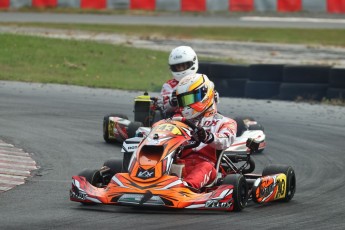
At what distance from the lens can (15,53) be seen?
21.7 meters

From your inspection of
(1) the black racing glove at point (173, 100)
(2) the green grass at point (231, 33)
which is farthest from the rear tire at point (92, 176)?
(2) the green grass at point (231, 33)

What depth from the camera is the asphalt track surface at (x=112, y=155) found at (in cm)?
812

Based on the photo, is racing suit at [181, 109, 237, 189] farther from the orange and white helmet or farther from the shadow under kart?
the shadow under kart

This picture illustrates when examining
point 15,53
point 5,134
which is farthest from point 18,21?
point 5,134

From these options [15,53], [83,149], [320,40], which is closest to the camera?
[83,149]

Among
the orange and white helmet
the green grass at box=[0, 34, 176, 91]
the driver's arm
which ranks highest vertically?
the orange and white helmet

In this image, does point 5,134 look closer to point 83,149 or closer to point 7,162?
point 83,149

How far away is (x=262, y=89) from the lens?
18391mm

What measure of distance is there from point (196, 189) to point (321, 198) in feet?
4.55

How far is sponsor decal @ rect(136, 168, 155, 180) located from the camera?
8.50m

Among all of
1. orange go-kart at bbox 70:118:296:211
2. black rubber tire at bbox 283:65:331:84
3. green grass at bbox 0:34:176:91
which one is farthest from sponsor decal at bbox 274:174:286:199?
green grass at bbox 0:34:176:91

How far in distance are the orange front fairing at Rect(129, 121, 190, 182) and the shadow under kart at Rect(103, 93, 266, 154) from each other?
11.4 ft

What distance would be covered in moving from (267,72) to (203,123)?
8.83 meters

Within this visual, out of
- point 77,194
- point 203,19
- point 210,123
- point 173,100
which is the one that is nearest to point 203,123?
point 210,123
